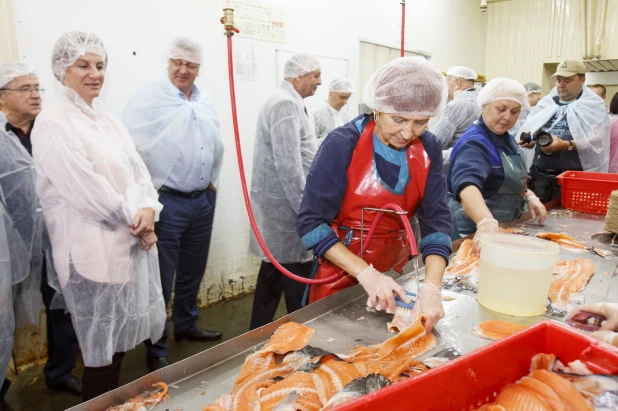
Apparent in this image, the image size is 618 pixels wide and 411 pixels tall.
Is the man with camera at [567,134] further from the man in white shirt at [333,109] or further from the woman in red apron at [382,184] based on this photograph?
the woman in red apron at [382,184]

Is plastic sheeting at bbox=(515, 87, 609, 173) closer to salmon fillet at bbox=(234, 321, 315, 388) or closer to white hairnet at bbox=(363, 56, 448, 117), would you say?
white hairnet at bbox=(363, 56, 448, 117)

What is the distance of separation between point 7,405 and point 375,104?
9.45 ft

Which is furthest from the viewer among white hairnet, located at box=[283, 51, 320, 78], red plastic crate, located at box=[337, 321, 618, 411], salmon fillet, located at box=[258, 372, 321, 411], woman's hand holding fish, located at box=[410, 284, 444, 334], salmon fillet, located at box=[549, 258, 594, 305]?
white hairnet, located at box=[283, 51, 320, 78]

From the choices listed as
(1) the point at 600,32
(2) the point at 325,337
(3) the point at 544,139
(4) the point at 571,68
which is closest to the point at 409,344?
(2) the point at 325,337

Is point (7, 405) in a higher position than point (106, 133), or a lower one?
lower

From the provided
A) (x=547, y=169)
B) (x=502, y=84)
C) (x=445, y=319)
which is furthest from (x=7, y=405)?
(x=547, y=169)

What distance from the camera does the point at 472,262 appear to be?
2.17 metres

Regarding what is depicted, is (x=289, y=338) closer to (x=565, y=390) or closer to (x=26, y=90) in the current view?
(x=565, y=390)

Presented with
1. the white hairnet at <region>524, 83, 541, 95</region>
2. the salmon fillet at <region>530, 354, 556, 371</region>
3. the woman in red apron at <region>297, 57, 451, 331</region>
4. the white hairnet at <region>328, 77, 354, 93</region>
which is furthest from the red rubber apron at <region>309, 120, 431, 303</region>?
the white hairnet at <region>524, 83, 541, 95</region>

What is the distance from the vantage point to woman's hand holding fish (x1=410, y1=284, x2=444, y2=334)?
4.87 ft

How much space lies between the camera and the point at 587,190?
10.7 ft

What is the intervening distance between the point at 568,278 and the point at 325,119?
315 centimetres

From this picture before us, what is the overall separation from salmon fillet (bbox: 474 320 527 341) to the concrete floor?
2.41 meters

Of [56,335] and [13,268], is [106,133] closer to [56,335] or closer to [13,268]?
[13,268]
